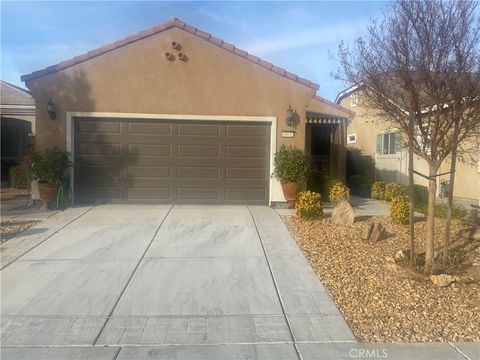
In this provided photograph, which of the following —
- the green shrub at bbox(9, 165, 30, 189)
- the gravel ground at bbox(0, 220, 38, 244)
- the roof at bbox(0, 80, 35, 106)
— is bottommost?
the gravel ground at bbox(0, 220, 38, 244)

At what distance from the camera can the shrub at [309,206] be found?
32.9ft

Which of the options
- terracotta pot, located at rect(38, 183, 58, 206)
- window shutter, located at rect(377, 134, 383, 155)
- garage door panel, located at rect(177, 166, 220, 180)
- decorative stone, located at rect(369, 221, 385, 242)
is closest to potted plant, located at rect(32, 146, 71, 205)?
terracotta pot, located at rect(38, 183, 58, 206)

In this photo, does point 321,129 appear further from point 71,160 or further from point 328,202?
point 71,160

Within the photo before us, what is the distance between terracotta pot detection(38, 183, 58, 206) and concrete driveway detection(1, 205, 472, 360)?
1.94m

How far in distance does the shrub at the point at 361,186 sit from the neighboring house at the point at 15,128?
12.5 m

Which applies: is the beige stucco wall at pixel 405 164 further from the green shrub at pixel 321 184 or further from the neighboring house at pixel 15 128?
the neighboring house at pixel 15 128

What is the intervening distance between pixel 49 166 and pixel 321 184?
24.8 feet

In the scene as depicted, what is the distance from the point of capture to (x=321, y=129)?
19.5 metres

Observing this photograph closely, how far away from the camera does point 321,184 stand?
14195 millimetres

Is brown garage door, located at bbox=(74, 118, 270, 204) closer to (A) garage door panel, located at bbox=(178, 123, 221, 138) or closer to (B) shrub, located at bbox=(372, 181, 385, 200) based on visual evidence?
(A) garage door panel, located at bbox=(178, 123, 221, 138)

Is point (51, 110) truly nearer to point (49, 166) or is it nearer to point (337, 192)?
point (49, 166)

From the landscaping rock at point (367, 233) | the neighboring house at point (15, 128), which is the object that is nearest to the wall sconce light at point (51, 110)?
the neighboring house at point (15, 128)

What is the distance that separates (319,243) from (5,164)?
15089mm

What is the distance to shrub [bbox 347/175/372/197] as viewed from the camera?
16234 millimetres
